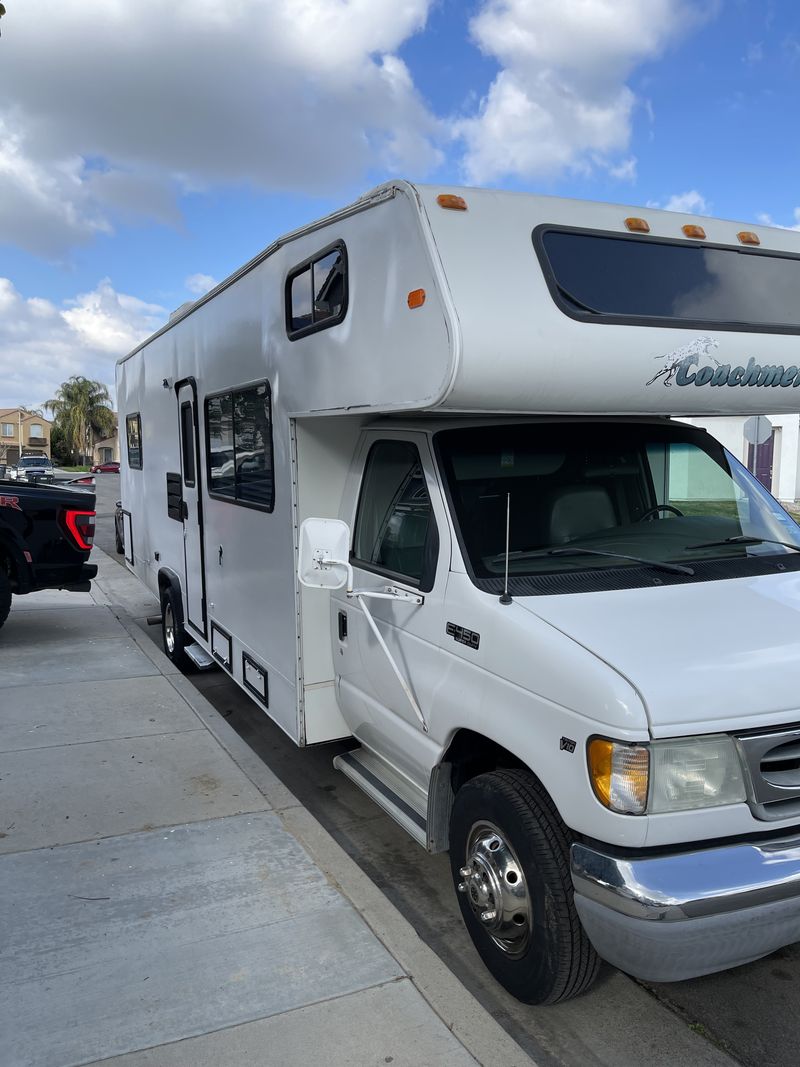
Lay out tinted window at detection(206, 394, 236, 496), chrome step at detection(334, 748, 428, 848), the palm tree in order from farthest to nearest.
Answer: the palm tree → tinted window at detection(206, 394, 236, 496) → chrome step at detection(334, 748, 428, 848)

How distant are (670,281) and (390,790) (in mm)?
2566

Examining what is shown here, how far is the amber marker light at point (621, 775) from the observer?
251cm

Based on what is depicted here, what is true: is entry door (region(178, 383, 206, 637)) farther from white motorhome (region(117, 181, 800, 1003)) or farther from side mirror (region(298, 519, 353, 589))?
side mirror (region(298, 519, 353, 589))

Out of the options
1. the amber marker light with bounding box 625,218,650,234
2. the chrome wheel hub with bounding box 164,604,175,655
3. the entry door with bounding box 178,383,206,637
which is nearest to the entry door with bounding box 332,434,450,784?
the amber marker light with bounding box 625,218,650,234

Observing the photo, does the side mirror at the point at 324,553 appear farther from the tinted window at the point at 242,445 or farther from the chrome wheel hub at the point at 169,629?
the chrome wheel hub at the point at 169,629

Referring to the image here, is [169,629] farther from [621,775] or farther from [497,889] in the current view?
[621,775]

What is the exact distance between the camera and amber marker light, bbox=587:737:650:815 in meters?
2.51

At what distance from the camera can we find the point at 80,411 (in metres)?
94.4

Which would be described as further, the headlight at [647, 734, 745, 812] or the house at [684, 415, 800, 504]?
the house at [684, 415, 800, 504]

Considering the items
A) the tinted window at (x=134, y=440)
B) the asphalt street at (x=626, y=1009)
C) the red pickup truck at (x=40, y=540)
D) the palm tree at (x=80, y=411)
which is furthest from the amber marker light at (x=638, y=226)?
the palm tree at (x=80, y=411)

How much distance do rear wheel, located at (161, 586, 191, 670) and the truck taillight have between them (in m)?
0.90

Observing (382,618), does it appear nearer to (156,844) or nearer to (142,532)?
(156,844)

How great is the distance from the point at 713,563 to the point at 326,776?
2.96 m

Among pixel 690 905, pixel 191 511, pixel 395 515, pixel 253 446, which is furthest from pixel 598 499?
pixel 191 511
